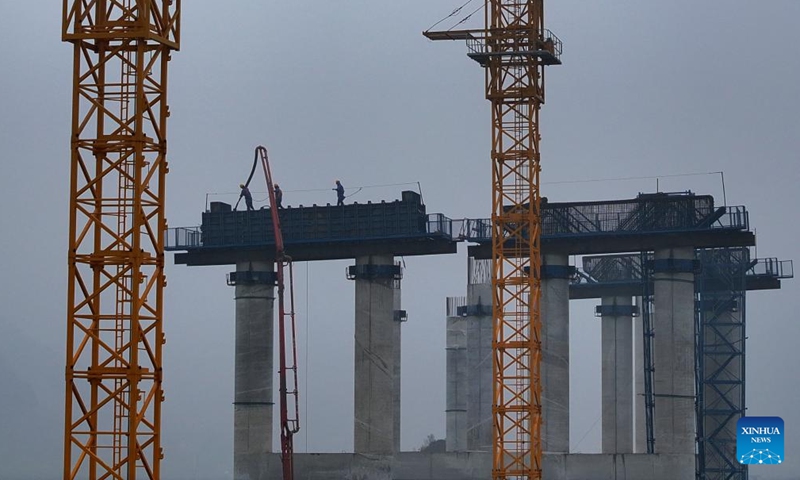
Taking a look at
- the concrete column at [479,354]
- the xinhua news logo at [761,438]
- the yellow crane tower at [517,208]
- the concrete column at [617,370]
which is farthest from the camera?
the concrete column at [617,370]

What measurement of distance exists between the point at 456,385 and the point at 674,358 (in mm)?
44470

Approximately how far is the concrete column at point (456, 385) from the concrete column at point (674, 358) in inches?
1516

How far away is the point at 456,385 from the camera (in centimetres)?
14125

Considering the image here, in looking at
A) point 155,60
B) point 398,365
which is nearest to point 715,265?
point 398,365

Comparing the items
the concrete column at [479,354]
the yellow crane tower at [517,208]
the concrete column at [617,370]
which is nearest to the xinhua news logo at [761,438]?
the yellow crane tower at [517,208]

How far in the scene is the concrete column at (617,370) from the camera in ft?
426

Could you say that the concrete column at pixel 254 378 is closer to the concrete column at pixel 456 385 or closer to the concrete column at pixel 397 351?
the concrete column at pixel 397 351

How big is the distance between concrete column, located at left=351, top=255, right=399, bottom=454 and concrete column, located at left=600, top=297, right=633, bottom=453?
28875 millimetres

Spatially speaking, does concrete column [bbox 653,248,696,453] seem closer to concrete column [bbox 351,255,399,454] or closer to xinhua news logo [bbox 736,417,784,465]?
concrete column [bbox 351,255,399,454]

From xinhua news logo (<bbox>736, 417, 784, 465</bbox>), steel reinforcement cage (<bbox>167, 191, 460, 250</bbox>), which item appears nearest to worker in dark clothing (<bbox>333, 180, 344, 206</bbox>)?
steel reinforcement cage (<bbox>167, 191, 460, 250</bbox>)

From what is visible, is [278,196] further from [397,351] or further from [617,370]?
[617,370]

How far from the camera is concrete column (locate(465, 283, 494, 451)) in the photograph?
413 feet

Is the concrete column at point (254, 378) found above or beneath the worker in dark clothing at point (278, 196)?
beneath

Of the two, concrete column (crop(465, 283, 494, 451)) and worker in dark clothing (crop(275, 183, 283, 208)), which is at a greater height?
worker in dark clothing (crop(275, 183, 283, 208))
